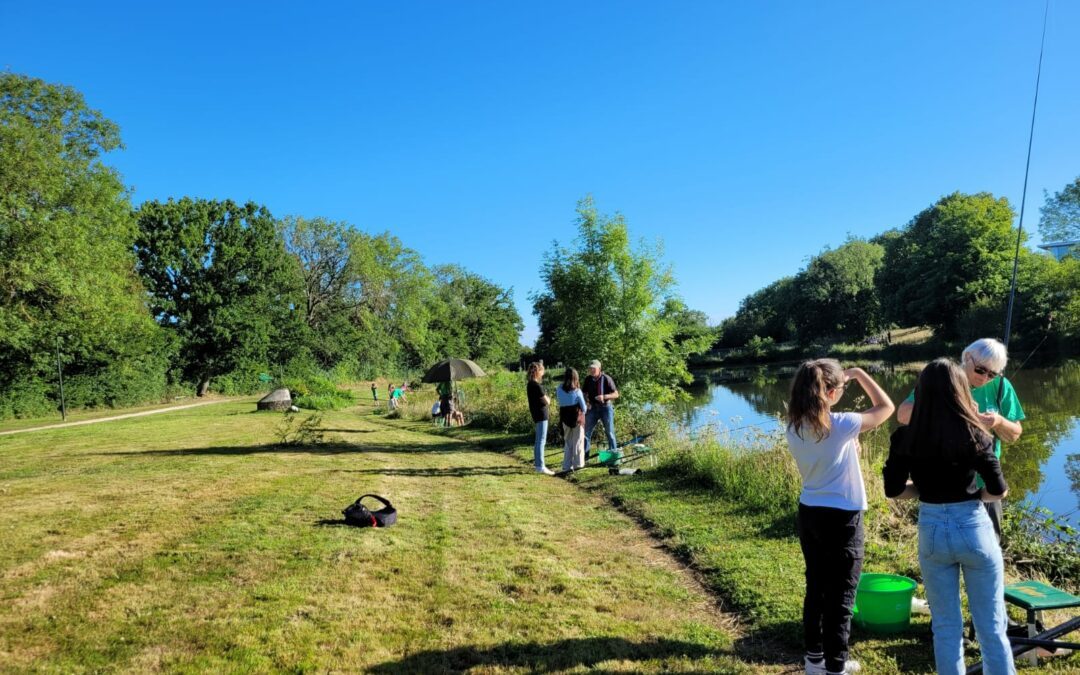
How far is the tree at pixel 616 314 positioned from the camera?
14.6m

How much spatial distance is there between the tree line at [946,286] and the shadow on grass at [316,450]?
25814 mm

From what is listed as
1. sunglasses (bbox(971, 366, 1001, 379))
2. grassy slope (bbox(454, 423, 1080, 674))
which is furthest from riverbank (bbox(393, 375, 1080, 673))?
sunglasses (bbox(971, 366, 1001, 379))

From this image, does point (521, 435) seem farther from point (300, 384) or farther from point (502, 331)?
point (502, 331)

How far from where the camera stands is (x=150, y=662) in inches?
140

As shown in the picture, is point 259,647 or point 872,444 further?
point 872,444

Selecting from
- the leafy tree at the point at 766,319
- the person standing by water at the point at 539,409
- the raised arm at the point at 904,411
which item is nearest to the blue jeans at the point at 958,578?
the raised arm at the point at 904,411

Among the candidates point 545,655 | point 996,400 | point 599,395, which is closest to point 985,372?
point 996,400

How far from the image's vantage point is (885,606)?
3.86 m

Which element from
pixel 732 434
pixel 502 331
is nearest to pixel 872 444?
pixel 732 434

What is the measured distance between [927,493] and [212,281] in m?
41.2

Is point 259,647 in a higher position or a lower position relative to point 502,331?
lower

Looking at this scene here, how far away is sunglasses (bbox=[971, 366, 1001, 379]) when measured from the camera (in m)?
3.38

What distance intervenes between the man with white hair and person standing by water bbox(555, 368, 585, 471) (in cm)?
622

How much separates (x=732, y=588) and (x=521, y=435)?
33.5ft
